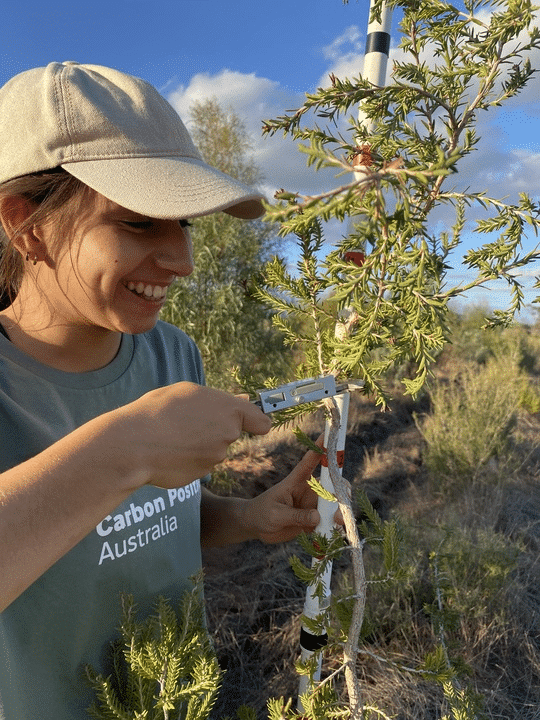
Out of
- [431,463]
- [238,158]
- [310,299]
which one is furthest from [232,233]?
[310,299]

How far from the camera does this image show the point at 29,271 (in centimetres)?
122

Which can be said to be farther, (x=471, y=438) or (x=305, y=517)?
(x=471, y=438)

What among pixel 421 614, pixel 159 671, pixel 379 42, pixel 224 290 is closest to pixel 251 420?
pixel 159 671

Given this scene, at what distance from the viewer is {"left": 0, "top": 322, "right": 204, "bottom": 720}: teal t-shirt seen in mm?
1125

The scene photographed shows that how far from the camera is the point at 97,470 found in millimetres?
758

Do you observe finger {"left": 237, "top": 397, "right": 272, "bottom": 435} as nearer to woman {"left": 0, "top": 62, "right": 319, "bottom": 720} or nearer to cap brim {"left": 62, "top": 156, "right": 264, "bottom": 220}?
woman {"left": 0, "top": 62, "right": 319, "bottom": 720}

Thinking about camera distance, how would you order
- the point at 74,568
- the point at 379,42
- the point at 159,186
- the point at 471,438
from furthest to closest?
the point at 471,438 < the point at 379,42 < the point at 74,568 < the point at 159,186

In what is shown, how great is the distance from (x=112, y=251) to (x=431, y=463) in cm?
578

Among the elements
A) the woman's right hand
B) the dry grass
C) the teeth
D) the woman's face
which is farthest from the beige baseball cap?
the dry grass

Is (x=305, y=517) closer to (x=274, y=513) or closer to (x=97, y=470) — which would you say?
(x=274, y=513)

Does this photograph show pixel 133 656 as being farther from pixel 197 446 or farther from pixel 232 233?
pixel 232 233

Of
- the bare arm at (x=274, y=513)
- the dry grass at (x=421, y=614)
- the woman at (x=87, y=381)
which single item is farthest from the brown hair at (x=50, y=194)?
the dry grass at (x=421, y=614)

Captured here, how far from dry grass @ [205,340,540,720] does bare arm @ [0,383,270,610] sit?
4.62ft

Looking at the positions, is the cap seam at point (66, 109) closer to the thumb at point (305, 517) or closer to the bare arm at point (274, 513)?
the bare arm at point (274, 513)
